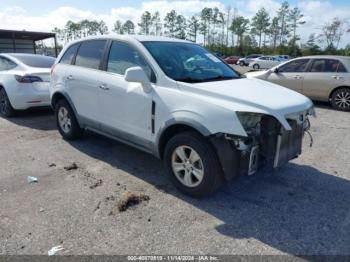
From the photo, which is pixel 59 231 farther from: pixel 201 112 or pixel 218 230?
pixel 201 112

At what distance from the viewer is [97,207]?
354cm

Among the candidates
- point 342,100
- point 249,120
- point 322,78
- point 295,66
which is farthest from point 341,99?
point 249,120

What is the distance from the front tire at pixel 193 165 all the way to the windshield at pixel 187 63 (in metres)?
0.79

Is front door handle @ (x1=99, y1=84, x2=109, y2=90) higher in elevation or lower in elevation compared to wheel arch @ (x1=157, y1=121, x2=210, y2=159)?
higher

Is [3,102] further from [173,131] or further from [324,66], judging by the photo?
[324,66]

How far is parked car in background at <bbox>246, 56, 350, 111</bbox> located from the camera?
9.20 meters

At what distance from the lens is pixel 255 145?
3412mm

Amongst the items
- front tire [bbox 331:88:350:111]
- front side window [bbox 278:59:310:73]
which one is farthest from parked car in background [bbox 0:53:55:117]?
front tire [bbox 331:88:350:111]

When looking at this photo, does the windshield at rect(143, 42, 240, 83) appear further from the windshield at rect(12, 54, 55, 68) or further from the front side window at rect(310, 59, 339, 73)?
the front side window at rect(310, 59, 339, 73)

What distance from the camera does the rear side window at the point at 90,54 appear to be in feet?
15.9

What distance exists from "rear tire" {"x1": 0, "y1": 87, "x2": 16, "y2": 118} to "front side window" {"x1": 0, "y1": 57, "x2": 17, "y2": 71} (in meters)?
0.53

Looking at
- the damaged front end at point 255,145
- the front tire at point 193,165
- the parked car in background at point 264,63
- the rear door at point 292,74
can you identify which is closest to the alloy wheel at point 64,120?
the front tire at point 193,165

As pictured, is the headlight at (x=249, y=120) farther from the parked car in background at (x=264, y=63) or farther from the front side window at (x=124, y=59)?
the parked car in background at (x=264, y=63)

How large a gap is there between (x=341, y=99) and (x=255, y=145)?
23.4 feet
